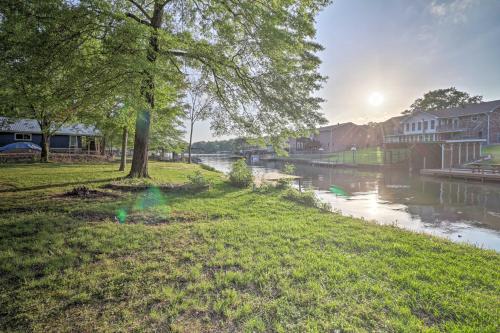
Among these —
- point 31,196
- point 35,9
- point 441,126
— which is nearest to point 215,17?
point 35,9

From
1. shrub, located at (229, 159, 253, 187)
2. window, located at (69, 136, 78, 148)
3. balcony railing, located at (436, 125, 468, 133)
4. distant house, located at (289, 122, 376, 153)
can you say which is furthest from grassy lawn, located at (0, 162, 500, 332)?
distant house, located at (289, 122, 376, 153)

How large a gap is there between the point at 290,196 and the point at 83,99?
786 cm

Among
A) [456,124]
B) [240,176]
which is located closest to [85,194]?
[240,176]

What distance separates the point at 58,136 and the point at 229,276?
33.0m

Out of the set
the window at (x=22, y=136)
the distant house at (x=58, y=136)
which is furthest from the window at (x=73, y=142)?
the window at (x=22, y=136)

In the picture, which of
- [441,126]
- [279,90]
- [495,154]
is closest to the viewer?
[279,90]

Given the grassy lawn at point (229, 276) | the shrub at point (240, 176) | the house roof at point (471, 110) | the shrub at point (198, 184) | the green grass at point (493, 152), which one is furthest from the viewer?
the house roof at point (471, 110)

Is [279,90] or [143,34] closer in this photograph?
[143,34]

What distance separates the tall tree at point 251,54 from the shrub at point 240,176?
8.43 ft

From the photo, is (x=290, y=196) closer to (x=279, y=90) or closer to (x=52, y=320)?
(x=279, y=90)

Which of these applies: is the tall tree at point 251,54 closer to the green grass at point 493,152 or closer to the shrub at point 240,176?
the shrub at point 240,176

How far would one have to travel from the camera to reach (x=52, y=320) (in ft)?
8.86

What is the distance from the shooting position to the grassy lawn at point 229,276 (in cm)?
280

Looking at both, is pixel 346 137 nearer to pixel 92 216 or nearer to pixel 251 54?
pixel 251 54
